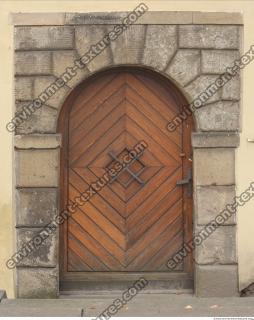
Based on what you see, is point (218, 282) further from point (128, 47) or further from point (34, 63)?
point (34, 63)

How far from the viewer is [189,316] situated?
602 cm

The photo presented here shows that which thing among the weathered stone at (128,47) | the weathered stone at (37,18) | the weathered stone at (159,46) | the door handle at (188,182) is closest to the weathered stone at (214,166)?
the door handle at (188,182)

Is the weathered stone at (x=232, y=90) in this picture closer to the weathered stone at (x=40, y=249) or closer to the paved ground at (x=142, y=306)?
the paved ground at (x=142, y=306)

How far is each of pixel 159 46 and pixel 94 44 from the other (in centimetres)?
69

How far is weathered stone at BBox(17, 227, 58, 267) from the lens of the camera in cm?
674

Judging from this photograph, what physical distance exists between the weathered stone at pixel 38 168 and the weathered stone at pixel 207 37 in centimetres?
183

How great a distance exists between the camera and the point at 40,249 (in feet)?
22.1

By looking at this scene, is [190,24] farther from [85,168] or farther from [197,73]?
[85,168]

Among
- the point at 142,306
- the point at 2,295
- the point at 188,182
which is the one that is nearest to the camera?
the point at 142,306

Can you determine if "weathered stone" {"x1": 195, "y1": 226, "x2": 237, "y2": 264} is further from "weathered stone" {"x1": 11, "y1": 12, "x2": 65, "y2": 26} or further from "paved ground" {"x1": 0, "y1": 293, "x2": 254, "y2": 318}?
"weathered stone" {"x1": 11, "y1": 12, "x2": 65, "y2": 26}

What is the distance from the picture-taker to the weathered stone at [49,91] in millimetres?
6711

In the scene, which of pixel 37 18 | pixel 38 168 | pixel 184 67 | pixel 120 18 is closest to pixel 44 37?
pixel 37 18

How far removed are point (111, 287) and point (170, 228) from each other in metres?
0.92

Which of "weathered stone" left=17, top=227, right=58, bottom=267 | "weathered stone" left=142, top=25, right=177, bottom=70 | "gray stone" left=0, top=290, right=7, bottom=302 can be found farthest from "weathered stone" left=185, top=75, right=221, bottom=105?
"gray stone" left=0, top=290, right=7, bottom=302
